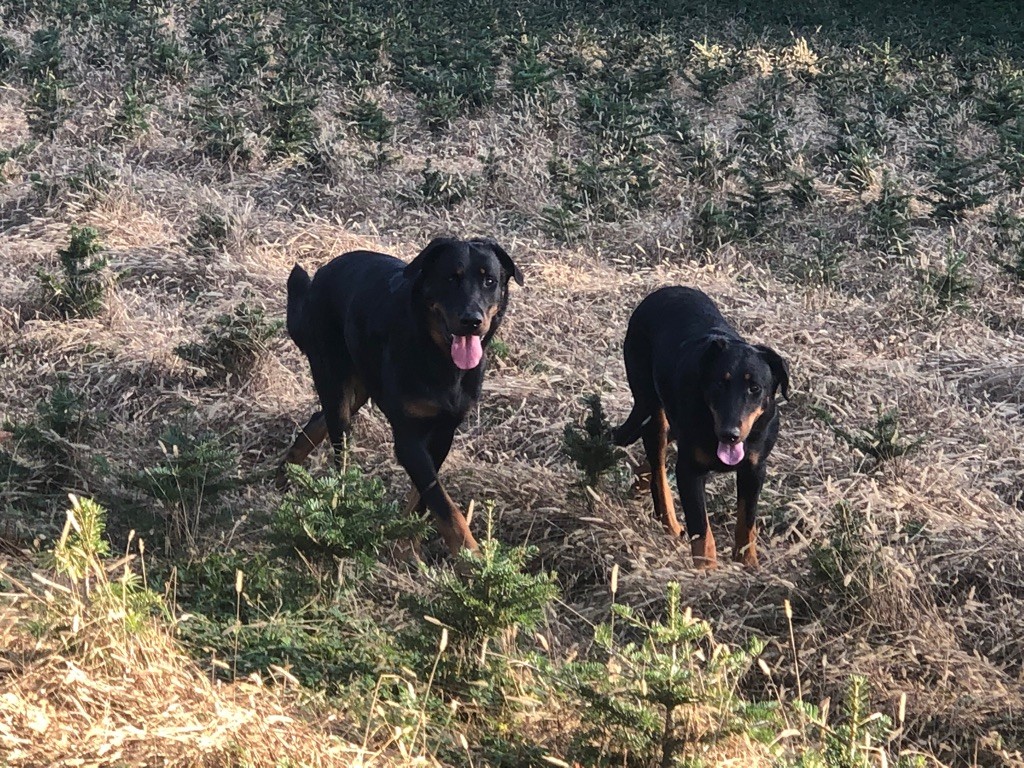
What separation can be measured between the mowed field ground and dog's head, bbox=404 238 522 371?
831 millimetres

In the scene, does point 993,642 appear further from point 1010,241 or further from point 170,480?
point 1010,241

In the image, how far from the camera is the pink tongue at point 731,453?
15.9 ft

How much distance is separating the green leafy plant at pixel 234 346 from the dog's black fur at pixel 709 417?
2.27 m

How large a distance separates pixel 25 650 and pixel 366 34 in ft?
41.8

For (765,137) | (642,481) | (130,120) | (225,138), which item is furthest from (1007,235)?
(130,120)

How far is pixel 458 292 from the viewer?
5.04m

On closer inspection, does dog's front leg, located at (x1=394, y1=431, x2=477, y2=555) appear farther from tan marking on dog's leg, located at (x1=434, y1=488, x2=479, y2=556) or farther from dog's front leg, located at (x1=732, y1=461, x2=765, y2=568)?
dog's front leg, located at (x1=732, y1=461, x2=765, y2=568)

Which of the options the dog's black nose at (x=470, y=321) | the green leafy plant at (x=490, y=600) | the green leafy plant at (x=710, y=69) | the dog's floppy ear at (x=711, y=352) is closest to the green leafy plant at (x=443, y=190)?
the green leafy plant at (x=710, y=69)

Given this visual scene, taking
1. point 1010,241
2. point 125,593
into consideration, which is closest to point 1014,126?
point 1010,241

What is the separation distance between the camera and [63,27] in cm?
1491

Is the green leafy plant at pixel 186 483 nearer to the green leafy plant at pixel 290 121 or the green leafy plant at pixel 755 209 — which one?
the green leafy plant at pixel 755 209

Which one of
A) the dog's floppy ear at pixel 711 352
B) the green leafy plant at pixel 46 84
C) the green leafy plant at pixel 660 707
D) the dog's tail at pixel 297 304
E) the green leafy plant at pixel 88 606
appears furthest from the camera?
the green leafy plant at pixel 46 84

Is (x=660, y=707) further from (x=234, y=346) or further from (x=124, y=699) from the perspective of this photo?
(x=234, y=346)

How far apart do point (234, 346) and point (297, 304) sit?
0.57 m
